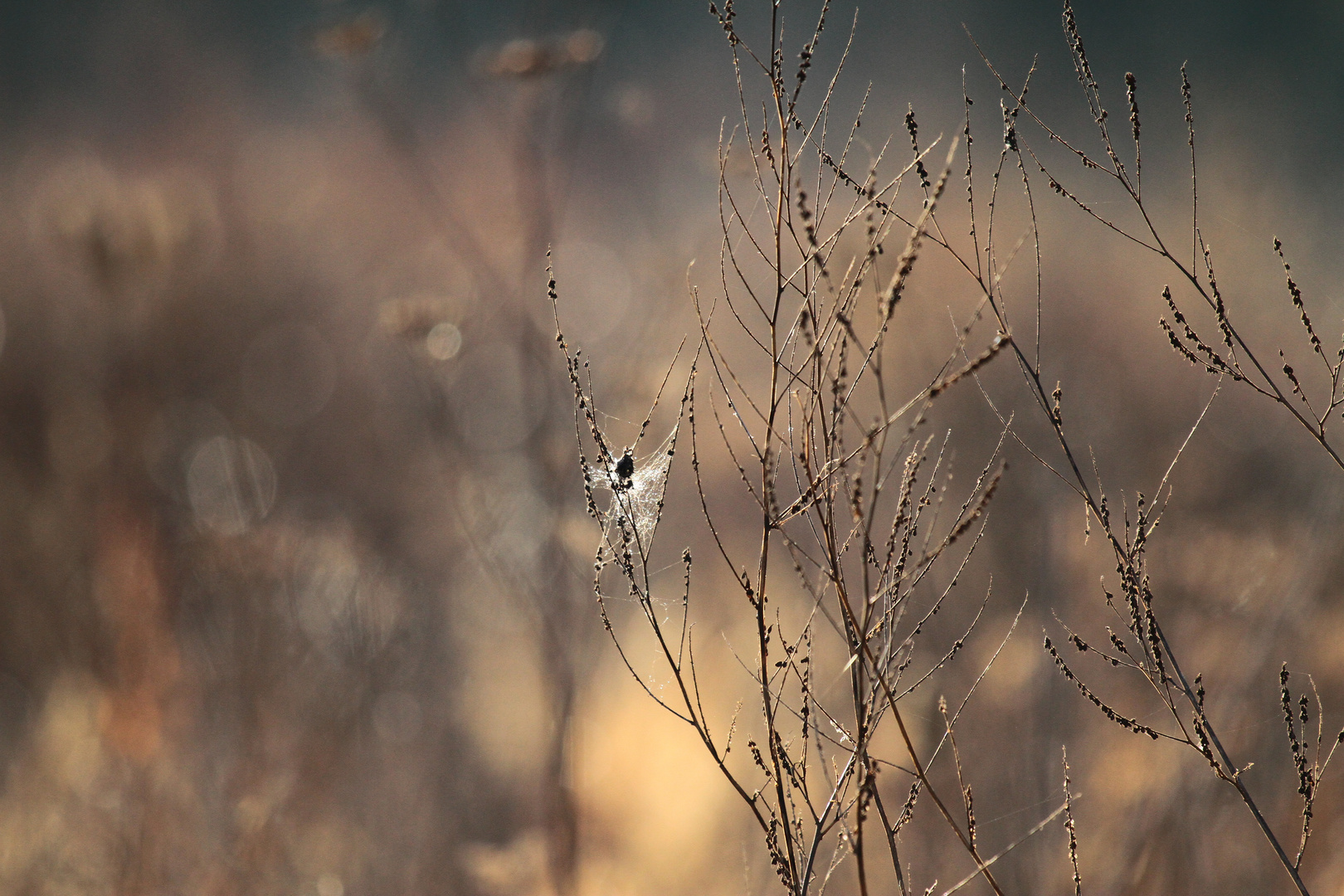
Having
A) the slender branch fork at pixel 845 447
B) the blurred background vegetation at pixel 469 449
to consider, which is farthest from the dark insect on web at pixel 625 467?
the blurred background vegetation at pixel 469 449

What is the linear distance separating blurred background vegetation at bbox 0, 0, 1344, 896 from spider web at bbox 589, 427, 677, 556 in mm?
1195

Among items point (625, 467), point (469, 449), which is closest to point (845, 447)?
point (625, 467)

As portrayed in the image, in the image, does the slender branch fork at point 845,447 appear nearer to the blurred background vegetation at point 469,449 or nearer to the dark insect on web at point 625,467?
the dark insect on web at point 625,467

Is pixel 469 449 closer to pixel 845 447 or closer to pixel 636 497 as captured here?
pixel 636 497

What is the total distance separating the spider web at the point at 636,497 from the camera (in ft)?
2.71

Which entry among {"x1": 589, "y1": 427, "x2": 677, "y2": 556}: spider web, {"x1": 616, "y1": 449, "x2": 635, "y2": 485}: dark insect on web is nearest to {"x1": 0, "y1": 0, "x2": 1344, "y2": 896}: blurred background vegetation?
{"x1": 589, "y1": 427, "x2": 677, "y2": 556}: spider web

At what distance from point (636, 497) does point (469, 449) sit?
2.08 metres

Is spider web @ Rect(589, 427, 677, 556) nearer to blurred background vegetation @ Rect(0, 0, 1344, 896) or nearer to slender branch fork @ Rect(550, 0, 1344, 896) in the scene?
slender branch fork @ Rect(550, 0, 1344, 896)

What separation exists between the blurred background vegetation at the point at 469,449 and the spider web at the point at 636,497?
3.92ft

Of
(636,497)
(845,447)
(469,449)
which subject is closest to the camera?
(845,447)

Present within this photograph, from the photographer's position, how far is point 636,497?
4.37ft

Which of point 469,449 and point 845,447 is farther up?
point 469,449

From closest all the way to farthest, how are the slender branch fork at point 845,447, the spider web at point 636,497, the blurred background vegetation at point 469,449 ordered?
the slender branch fork at point 845,447, the spider web at point 636,497, the blurred background vegetation at point 469,449

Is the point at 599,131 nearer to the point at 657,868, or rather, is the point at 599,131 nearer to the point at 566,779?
the point at 566,779
